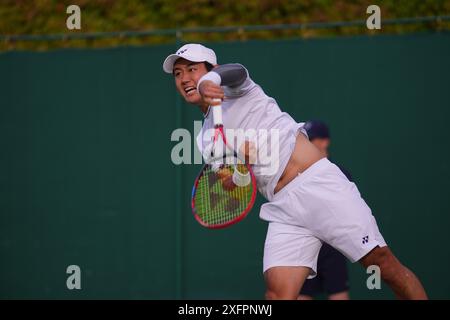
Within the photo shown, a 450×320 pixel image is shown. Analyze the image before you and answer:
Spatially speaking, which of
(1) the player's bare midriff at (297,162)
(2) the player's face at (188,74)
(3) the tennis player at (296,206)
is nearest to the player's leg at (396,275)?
(3) the tennis player at (296,206)

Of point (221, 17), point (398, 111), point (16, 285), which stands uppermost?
point (221, 17)

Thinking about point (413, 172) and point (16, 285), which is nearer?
point (413, 172)

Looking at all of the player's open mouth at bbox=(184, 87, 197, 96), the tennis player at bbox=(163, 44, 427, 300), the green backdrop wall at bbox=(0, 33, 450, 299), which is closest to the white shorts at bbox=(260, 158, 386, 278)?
the tennis player at bbox=(163, 44, 427, 300)

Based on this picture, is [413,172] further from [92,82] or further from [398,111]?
[92,82]

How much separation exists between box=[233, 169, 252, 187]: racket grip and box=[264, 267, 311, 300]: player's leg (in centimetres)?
46

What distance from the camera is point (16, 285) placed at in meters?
7.23

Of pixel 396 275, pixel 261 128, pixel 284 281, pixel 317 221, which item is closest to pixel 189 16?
pixel 261 128

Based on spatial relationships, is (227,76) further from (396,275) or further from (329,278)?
(329,278)

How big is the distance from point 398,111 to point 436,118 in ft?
0.90

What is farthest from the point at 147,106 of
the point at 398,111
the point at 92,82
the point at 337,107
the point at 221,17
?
the point at 398,111

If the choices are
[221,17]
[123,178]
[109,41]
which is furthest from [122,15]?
[123,178]

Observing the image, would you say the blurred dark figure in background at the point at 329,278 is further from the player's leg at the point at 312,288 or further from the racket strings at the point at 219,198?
the racket strings at the point at 219,198

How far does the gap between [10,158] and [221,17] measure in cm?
209

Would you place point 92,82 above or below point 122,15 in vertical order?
below
